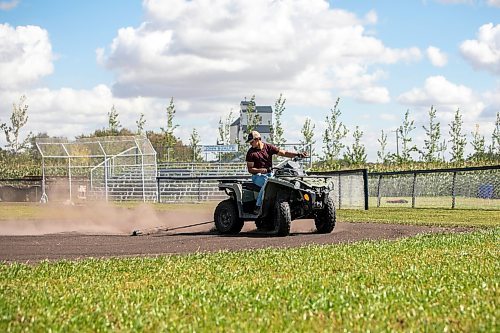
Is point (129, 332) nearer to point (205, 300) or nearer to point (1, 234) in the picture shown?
point (205, 300)

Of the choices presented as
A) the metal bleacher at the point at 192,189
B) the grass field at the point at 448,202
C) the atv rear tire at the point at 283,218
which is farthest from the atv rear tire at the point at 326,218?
the metal bleacher at the point at 192,189

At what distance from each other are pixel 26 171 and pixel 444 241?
43639mm

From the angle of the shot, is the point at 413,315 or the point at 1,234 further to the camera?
the point at 1,234

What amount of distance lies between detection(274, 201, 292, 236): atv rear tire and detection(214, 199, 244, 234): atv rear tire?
4.41 ft

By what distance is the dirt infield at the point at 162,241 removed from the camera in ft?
47.4

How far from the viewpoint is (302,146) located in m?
50.2

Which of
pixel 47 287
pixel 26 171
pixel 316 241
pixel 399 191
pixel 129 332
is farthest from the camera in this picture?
pixel 26 171

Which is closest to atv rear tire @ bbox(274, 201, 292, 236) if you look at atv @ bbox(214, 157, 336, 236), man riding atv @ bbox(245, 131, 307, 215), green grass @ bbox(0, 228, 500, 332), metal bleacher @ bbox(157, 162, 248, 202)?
atv @ bbox(214, 157, 336, 236)

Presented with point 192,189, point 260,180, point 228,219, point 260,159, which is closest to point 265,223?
point 228,219

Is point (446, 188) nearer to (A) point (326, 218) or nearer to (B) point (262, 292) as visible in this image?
(A) point (326, 218)

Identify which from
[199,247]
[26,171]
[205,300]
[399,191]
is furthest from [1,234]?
[26,171]

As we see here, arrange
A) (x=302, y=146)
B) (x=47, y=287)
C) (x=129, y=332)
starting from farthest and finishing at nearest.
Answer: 1. (x=302, y=146)
2. (x=47, y=287)
3. (x=129, y=332)

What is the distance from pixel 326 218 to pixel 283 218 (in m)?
1.35

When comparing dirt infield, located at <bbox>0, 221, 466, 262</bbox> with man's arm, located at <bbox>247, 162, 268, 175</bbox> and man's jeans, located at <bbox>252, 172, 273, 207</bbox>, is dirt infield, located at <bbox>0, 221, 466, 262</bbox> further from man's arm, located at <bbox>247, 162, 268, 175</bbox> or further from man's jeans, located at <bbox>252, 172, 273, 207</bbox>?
man's arm, located at <bbox>247, 162, 268, 175</bbox>
